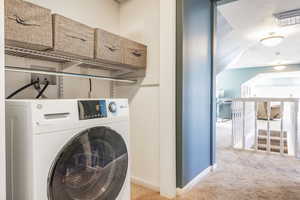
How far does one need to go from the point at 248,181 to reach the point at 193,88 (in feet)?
3.84

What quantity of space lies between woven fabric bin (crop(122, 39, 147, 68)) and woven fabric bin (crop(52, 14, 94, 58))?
34 centimetres

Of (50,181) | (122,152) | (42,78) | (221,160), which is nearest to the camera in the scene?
(50,181)

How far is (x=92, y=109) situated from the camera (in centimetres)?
103

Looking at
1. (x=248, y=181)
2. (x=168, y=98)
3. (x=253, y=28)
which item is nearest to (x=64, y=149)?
(x=168, y=98)

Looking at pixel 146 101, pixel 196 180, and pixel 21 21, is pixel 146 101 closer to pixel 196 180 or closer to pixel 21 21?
pixel 196 180

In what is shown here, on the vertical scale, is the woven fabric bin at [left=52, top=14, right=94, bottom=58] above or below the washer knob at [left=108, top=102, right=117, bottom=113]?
above

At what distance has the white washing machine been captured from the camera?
0.79m

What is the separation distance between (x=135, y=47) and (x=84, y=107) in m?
0.93

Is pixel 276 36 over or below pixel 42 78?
over

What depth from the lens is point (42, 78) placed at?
145 centimetres

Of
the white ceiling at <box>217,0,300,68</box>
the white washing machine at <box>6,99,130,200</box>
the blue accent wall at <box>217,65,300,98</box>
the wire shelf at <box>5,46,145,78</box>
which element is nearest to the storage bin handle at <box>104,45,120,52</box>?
the wire shelf at <box>5,46,145,78</box>

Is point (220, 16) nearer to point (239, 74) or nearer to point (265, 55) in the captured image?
point (265, 55)

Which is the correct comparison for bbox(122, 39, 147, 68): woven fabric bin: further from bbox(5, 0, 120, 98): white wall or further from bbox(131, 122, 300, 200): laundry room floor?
bbox(131, 122, 300, 200): laundry room floor

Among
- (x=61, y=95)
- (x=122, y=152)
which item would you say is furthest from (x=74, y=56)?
(x=122, y=152)
